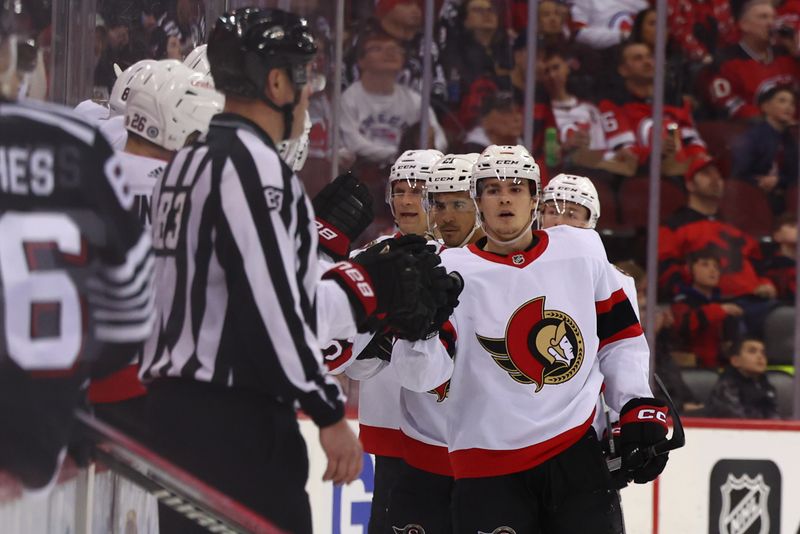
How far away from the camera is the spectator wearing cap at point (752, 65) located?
20.4 feet

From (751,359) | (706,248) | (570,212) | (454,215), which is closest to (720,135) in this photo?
(706,248)

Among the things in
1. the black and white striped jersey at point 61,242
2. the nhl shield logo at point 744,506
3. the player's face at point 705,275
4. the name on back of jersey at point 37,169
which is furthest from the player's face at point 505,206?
the player's face at point 705,275

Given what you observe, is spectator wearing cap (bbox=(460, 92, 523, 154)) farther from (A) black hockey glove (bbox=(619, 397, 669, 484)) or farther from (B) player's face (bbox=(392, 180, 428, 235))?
(A) black hockey glove (bbox=(619, 397, 669, 484))

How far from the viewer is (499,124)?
5.53 metres

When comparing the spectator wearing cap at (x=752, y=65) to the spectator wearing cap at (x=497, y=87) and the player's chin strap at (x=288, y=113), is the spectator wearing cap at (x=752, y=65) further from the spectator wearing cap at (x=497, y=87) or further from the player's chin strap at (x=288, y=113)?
the player's chin strap at (x=288, y=113)

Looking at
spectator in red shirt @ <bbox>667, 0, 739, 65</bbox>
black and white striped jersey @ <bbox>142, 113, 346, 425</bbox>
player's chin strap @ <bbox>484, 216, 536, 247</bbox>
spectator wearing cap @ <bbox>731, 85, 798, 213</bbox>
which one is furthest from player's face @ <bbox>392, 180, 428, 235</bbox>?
spectator in red shirt @ <bbox>667, 0, 739, 65</bbox>

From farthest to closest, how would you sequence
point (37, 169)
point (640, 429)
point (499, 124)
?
point (499, 124) < point (640, 429) < point (37, 169)

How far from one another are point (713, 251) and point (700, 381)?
624 millimetres

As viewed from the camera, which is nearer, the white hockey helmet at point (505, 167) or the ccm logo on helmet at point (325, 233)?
the ccm logo on helmet at point (325, 233)

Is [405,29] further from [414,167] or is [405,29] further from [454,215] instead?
Result: [454,215]

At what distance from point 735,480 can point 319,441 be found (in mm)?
2906

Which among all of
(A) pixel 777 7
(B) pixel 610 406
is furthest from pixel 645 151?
(B) pixel 610 406

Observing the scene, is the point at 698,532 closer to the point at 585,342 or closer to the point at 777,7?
the point at 585,342

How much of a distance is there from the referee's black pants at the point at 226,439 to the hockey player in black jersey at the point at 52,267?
0.61 ft
